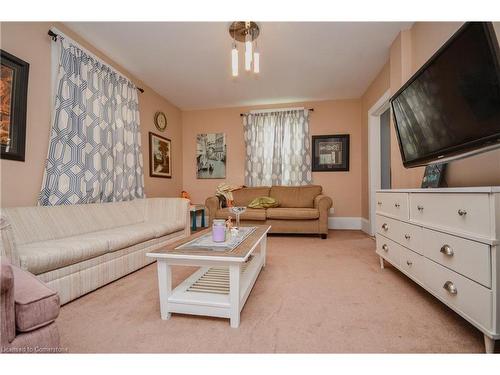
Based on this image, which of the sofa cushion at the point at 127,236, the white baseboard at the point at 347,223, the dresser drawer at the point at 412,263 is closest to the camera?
the dresser drawer at the point at 412,263

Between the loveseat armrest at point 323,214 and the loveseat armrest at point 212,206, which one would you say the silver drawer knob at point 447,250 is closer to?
the loveseat armrest at point 323,214

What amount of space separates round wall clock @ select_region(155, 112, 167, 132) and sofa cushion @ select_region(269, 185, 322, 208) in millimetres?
2349

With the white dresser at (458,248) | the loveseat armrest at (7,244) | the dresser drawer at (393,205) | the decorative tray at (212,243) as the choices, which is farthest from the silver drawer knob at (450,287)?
the loveseat armrest at (7,244)

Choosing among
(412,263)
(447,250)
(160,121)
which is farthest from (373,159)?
(160,121)

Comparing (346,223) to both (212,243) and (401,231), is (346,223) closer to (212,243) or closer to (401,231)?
(401,231)

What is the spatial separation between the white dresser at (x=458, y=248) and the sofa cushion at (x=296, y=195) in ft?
7.69

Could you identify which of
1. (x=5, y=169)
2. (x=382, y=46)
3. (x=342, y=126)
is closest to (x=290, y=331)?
(x=5, y=169)

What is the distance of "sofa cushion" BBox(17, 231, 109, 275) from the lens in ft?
4.69

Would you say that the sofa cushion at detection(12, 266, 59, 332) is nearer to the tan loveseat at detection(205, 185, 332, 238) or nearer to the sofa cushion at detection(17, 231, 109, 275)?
the sofa cushion at detection(17, 231, 109, 275)

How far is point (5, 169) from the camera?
6.19ft

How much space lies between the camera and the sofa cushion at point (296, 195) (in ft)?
13.7

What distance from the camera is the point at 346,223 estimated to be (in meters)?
4.46

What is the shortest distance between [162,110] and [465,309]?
15.1 ft

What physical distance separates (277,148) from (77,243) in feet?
→ 11.8
